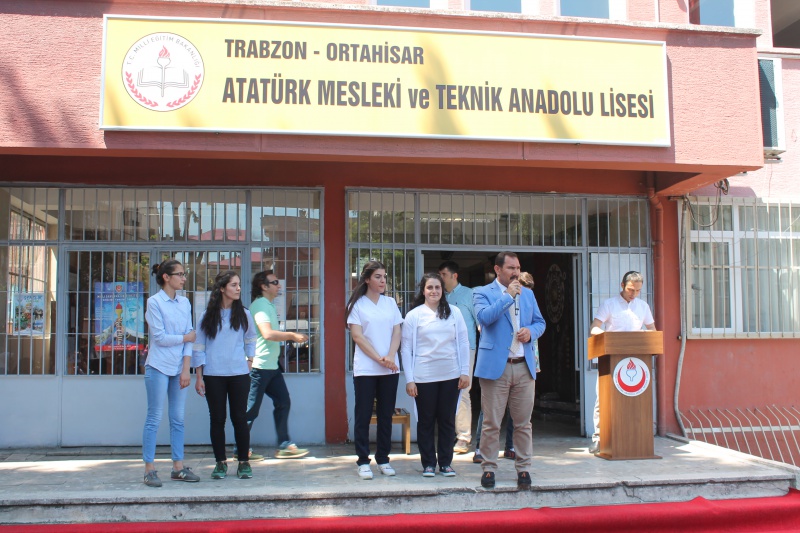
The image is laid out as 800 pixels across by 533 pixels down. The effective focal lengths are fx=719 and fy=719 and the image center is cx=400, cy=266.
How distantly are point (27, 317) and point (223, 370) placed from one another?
2.82m

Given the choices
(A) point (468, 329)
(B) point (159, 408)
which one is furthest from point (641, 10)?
(B) point (159, 408)

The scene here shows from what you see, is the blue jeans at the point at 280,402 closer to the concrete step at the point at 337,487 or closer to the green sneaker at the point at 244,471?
the concrete step at the point at 337,487

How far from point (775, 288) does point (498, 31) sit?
14.4 feet

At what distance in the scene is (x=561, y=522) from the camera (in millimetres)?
5074

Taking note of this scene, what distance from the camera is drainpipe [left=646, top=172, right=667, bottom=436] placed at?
25.6ft

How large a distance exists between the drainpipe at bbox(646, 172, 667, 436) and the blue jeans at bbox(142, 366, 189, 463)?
16.5 feet

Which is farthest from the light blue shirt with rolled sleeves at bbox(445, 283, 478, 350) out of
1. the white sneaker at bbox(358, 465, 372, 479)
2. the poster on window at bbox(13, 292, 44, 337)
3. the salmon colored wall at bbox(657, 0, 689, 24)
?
the poster on window at bbox(13, 292, 44, 337)

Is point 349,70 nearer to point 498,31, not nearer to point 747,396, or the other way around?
point 498,31

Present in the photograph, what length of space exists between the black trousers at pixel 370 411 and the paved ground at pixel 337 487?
9.1 inches

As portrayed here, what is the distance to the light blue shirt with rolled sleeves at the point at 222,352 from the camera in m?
5.66

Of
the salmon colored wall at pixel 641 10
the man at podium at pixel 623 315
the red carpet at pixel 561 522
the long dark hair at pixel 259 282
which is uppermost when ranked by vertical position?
the salmon colored wall at pixel 641 10

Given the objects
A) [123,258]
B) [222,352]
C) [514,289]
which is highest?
[123,258]

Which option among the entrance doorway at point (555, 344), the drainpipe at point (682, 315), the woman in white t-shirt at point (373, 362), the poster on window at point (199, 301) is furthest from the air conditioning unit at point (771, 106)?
the poster on window at point (199, 301)

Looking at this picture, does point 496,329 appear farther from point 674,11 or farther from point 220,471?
point 674,11
